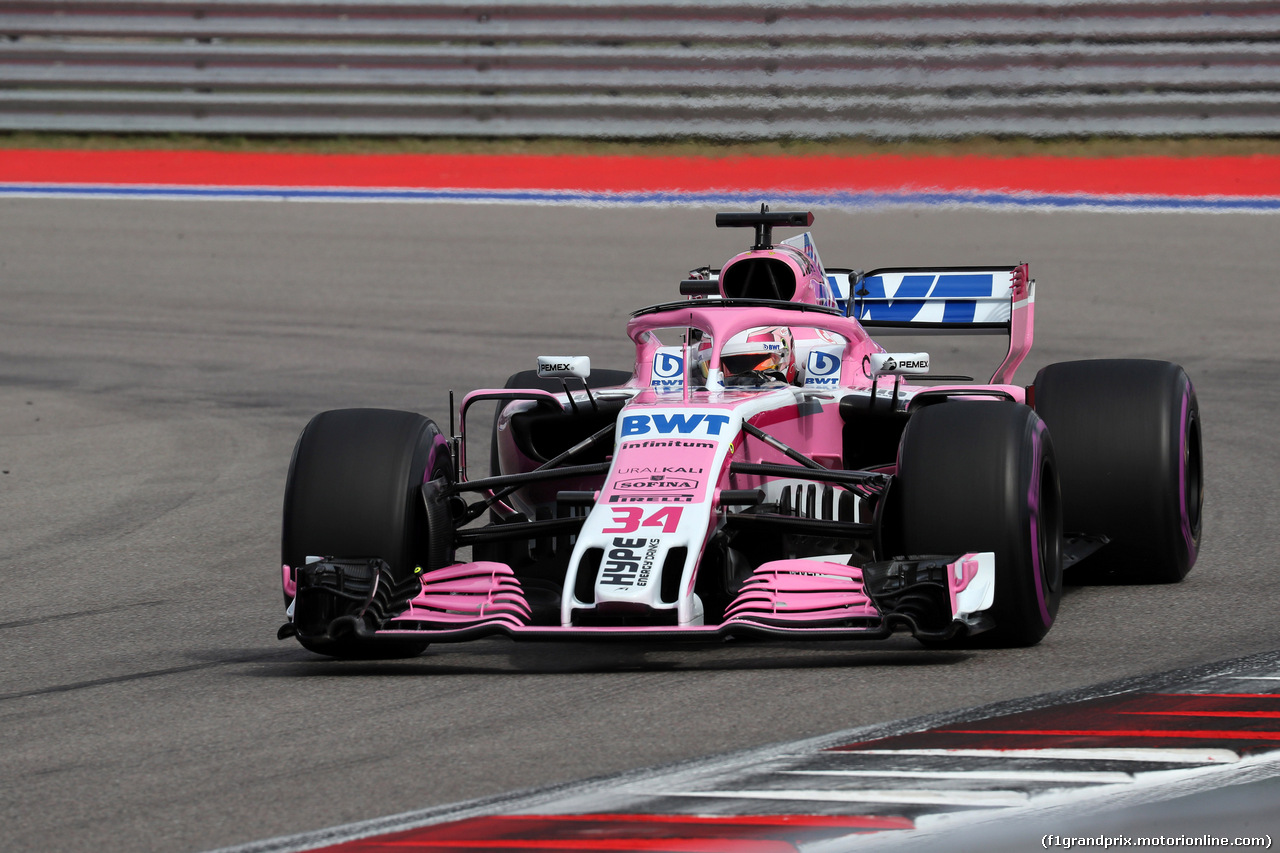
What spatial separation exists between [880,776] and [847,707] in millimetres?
699

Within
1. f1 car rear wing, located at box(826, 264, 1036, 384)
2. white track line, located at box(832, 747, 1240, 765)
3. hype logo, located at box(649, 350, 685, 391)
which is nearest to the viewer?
white track line, located at box(832, 747, 1240, 765)

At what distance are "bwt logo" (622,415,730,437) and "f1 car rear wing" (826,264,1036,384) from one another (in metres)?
2.69

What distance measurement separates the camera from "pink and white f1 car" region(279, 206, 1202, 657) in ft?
19.8

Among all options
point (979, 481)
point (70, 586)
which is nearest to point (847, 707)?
point (979, 481)

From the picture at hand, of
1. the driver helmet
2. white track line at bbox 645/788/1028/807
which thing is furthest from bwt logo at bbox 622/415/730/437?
white track line at bbox 645/788/1028/807

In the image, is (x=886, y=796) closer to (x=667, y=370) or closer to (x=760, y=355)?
(x=667, y=370)

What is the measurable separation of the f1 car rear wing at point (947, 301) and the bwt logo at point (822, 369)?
1.42m

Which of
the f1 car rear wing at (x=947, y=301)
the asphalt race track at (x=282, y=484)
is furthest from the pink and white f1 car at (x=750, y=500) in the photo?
the f1 car rear wing at (x=947, y=301)

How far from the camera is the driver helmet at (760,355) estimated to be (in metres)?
7.58

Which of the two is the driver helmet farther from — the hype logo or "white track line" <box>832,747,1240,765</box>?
"white track line" <box>832,747,1240,765</box>

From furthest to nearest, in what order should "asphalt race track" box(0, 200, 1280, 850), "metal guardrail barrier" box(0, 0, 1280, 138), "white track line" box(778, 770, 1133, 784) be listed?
"metal guardrail barrier" box(0, 0, 1280, 138)
"asphalt race track" box(0, 200, 1280, 850)
"white track line" box(778, 770, 1133, 784)

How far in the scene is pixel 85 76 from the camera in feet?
76.1

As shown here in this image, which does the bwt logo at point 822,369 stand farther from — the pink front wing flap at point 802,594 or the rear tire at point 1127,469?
the pink front wing flap at point 802,594

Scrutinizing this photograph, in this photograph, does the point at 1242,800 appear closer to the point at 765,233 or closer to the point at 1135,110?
the point at 765,233
